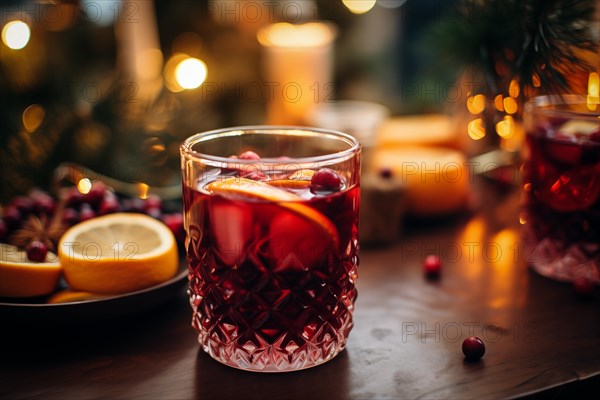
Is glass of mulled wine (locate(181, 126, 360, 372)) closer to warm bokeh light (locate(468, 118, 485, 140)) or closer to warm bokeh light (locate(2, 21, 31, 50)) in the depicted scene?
warm bokeh light (locate(468, 118, 485, 140))

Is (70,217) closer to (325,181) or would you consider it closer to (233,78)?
(325,181)

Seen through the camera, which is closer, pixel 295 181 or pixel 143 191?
pixel 295 181

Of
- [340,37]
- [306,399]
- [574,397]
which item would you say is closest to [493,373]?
[574,397]

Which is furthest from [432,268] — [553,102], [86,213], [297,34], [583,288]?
[297,34]

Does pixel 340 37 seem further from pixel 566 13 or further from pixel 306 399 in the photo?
pixel 306 399

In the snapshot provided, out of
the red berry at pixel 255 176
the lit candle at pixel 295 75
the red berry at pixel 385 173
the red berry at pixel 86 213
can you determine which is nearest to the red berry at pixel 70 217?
the red berry at pixel 86 213

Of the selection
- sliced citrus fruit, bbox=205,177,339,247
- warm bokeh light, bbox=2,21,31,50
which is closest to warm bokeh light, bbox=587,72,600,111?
sliced citrus fruit, bbox=205,177,339,247
